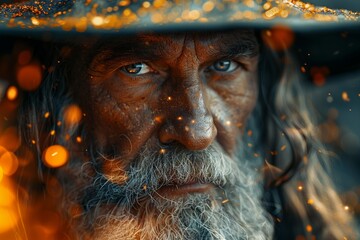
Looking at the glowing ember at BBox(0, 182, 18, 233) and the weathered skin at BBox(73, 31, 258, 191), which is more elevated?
the weathered skin at BBox(73, 31, 258, 191)

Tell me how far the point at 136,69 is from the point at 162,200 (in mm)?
454

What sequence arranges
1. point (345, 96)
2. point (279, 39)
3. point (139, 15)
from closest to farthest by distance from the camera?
1. point (139, 15)
2. point (279, 39)
3. point (345, 96)

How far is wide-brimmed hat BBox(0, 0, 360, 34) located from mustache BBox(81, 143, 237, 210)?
1.65 feet

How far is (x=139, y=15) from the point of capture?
184 cm

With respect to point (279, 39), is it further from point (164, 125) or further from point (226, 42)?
point (164, 125)

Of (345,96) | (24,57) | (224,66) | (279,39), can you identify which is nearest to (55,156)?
(24,57)

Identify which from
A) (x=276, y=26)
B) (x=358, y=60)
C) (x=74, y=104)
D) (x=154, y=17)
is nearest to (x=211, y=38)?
(x=276, y=26)

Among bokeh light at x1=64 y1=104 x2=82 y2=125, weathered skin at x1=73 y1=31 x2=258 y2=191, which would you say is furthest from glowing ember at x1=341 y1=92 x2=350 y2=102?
bokeh light at x1=64 y1=104 x2=82 y2=125

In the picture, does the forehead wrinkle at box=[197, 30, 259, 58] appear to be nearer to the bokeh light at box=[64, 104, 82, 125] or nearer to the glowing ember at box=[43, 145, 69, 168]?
the bokeh light at box=[64, 104, 82, 125]

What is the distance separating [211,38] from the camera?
86.4 inches

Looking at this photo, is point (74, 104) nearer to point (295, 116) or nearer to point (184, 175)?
point (184, 175)

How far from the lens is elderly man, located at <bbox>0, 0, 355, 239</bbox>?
2201 mm

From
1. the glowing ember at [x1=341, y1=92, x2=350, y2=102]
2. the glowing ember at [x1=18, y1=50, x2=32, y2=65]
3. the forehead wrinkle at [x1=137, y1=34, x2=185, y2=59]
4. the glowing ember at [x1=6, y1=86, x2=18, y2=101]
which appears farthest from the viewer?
the glowing ember at [x1=341, y1=92, x2=350, y2=102]

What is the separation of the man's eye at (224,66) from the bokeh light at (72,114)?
20.4 inches
